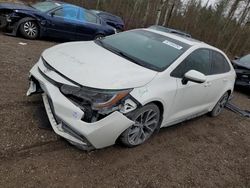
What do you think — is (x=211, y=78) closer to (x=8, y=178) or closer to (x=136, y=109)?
(x=136, y=109)

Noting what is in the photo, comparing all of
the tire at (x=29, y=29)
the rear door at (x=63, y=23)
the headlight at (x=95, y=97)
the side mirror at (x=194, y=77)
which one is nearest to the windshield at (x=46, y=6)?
the rear door at (x=63, y=23)

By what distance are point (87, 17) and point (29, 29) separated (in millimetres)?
2186

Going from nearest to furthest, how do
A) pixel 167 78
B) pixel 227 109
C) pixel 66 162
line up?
pixel 66 162
pixel 167 78
pixel 227 109

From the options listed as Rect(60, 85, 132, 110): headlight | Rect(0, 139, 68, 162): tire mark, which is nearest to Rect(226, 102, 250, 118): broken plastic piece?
Rect(60, 85, 132, 110): headlight

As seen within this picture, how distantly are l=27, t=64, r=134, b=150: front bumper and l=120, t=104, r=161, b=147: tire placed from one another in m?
0.19

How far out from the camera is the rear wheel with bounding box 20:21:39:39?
→ 8312 mm

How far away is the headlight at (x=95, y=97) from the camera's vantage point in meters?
3.18

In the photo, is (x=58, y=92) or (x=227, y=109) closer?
(x=58, y=92)

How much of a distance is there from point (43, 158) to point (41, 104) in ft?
4.22

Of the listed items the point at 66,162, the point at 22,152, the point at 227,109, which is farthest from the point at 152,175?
the point at 227,109

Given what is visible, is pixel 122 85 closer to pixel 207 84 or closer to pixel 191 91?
pixel 191 91

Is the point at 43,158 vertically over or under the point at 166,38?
under

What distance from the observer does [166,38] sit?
15.6 feet

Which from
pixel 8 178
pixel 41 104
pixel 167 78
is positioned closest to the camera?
pixel 8 178
